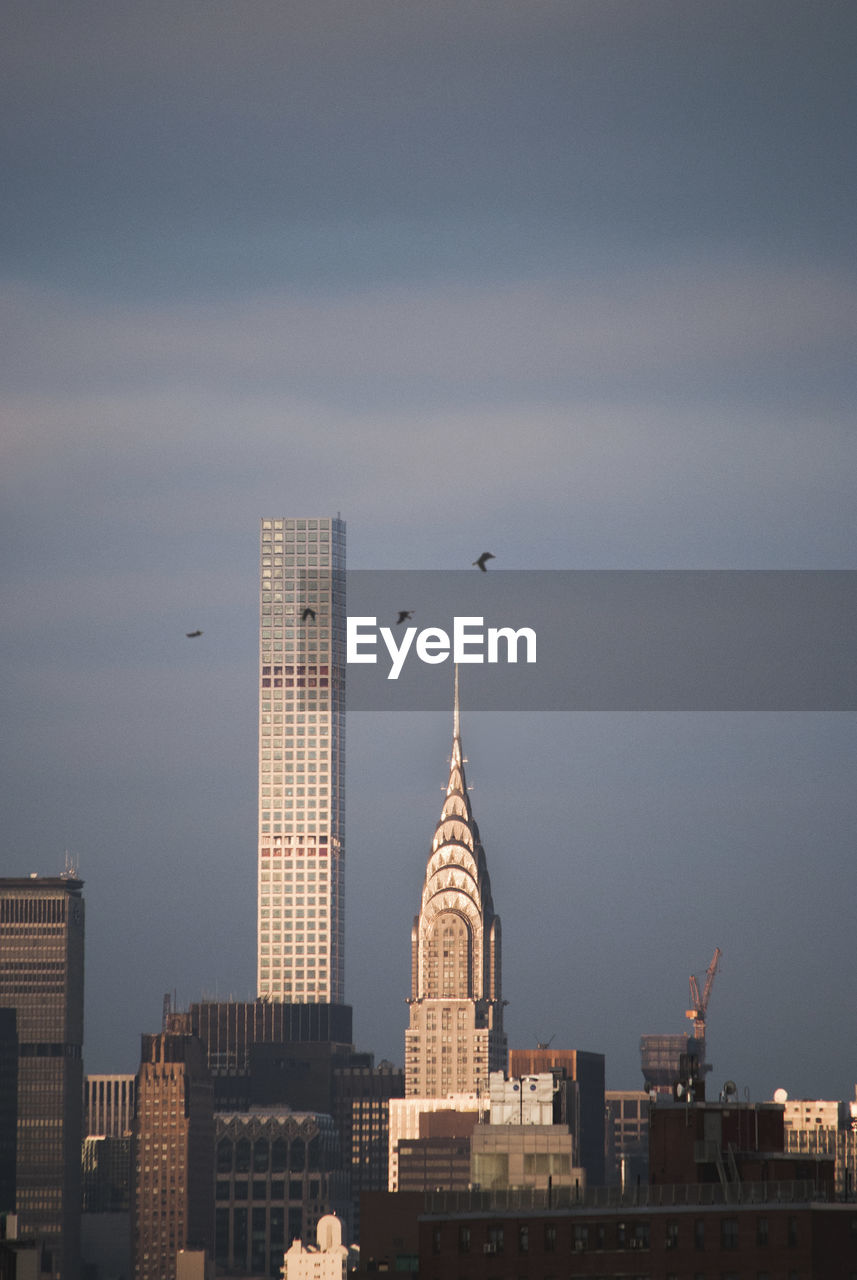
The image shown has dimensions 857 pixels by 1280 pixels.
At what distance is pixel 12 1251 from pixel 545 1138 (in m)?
45.6

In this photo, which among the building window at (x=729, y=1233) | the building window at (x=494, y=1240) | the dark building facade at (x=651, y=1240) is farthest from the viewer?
the building window at (x=494, y=1240)

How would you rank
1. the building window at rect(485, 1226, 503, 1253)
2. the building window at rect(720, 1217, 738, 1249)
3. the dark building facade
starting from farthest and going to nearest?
1. the building window at rect(485, 1226, 503, 1253)
2. the building window at rect(720, 1217, 738, 1249)
3. the dark building facade

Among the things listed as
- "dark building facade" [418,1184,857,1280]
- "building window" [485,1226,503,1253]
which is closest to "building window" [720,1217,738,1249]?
"dark building facade" [418,1184,857,1280]

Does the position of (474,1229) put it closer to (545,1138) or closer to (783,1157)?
(783,1157)

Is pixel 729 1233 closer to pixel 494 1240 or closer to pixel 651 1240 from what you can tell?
pixel 651 1240

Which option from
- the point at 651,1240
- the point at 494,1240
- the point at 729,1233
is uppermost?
the point at 729,1233

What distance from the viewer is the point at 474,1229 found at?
12319 cm

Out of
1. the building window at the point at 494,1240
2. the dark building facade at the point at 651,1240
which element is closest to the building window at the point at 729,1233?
the dark building facade at the point at 651,1240

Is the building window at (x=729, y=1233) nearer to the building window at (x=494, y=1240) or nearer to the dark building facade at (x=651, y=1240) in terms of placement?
the dark building facade at (x=651, y=1240)

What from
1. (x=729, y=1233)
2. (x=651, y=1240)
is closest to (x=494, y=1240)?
(x=651, y=1240)

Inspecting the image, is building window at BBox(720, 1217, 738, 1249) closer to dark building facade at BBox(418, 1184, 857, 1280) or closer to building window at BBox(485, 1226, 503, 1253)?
dark building facade at BBox(418, 1184, 857, 1280)

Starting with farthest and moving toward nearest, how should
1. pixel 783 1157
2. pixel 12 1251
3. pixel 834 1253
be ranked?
pixel 12 1251, pixel 783 1157, pixel 834 1253

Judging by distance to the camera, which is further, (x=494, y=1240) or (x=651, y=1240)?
(x=494, y=1240)

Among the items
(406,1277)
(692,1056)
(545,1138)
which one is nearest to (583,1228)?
(692,1056)
